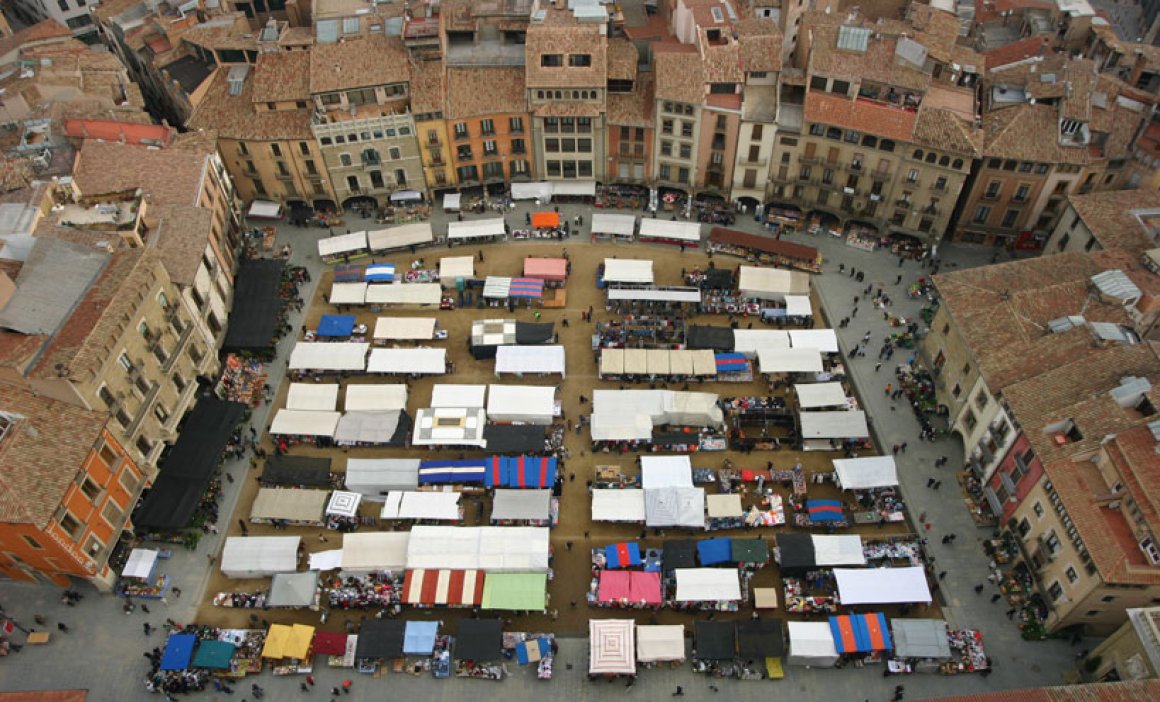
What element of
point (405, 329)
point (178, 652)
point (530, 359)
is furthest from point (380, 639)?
point (405, 329)

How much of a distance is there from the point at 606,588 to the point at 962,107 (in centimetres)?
5534

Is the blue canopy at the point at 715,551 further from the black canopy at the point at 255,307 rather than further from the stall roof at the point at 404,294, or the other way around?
the black canopy at the point at 255,307

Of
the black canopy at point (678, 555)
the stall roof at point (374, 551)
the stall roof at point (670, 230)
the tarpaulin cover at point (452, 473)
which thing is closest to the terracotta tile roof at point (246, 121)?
the stall roof at point (670, 230)

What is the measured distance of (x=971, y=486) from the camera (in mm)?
59000

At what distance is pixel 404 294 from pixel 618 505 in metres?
29.4

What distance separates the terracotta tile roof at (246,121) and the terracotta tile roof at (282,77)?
5.57 ft

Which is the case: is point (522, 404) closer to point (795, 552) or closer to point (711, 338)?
point (711, 338)

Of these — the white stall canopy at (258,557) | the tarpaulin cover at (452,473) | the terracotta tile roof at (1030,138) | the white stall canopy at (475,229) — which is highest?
the terracotta tile roof at (1030,138)

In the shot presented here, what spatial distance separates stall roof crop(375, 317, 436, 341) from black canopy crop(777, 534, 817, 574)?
34.8 meters

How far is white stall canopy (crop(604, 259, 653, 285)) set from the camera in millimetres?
73125

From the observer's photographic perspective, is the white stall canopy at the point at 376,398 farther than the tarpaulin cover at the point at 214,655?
Yes

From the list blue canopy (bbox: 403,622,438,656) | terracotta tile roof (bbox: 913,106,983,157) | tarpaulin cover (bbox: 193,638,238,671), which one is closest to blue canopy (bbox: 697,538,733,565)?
blue canopy (bbox: 403,622,438,656)

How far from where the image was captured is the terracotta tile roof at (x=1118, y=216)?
63.2 metres

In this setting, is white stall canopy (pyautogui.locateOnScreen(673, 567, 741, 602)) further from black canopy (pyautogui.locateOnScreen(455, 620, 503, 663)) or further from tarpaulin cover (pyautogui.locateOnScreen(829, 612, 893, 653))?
black canopy (pyautogui.locateOnScreen(455, 620, 503, 663))
